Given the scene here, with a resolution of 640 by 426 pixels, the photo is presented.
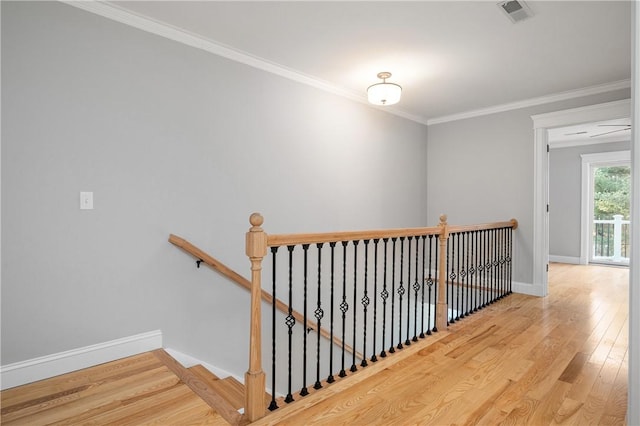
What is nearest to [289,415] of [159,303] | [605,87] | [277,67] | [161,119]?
[159,303]

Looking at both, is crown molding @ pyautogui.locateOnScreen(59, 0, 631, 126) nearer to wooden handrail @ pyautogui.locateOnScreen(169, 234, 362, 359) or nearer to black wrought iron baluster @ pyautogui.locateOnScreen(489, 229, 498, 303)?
wooden handrail @ pyautogui.locateOnScreen(169, 234, 362, 359)

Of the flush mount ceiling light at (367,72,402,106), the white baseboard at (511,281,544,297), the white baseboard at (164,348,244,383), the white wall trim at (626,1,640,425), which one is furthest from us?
the white baseboard at (511,281,544,297)

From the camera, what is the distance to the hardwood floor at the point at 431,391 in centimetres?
178

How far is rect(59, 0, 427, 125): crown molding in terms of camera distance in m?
2.36

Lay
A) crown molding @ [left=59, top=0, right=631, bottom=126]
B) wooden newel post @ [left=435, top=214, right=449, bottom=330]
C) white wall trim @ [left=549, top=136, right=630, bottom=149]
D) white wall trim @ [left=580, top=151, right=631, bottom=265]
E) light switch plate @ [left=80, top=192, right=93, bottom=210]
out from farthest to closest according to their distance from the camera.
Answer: white wall trim @ [left=580, top=151, right=631, bottom=265] → white wall trim @ [left=549, top=136, right=630, bottom=149] → wooden newel post @ [left=435, top=214, right=449, bottom=330] → crown molding @ [left=59, top=0, right=631, bottom=126] → light switch plate @ [left=80, top=192, right=93, bottom=210]

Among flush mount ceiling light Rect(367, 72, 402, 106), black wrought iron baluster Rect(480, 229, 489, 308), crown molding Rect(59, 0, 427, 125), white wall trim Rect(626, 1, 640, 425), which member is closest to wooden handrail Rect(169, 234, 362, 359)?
crown molding Rect(59, 0, 427, 125)

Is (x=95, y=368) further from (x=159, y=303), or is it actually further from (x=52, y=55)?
(x=52, y=55)

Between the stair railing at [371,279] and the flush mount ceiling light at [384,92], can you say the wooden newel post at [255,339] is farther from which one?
the flush mount ceiling light at [384,92]

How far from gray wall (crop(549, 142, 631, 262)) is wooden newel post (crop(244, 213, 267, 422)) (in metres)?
7.12

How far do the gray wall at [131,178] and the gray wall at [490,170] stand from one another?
247cm

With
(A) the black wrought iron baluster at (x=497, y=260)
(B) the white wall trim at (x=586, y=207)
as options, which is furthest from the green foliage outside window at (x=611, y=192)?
(A) the black wrought iron baluster at (x=497, y=260)

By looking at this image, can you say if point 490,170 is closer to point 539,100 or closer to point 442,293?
point 539,100

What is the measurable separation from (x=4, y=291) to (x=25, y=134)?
0.94 m

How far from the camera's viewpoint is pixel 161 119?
263 centimetres
